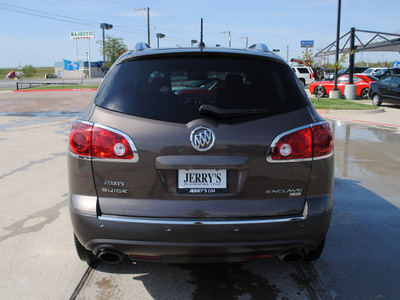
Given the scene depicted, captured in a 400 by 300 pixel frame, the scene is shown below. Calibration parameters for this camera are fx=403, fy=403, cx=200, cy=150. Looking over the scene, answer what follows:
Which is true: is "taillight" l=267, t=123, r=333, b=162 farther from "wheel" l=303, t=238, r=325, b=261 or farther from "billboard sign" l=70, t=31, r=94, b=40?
"billboard sign" l=70, t=31, r=94, b=40

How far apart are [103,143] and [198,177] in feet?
2.25

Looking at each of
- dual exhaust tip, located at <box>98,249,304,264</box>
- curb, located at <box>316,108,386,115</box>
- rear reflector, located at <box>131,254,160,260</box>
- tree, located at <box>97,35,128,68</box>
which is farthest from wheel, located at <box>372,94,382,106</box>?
tree, located at <box>97,35,128,68</box>

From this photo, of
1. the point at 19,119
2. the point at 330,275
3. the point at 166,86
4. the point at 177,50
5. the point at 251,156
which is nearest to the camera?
the point at 251,156

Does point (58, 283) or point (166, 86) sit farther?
point (58, 283)

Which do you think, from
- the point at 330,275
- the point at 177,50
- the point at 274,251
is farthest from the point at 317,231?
the point at 177,50

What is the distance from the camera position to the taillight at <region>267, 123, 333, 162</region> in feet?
8.94

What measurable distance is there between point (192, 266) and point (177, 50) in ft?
6.17

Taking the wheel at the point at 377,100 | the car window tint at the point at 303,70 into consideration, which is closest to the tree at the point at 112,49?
the car window tint at the point at 303,70

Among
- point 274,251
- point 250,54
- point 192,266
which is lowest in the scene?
point 192,266

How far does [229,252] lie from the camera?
2.72 m

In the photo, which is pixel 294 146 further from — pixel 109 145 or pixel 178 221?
pixel 109 145

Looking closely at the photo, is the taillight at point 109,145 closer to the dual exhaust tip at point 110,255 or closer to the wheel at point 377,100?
the dual exhaust tip at point 110,255

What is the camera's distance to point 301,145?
2771 mm

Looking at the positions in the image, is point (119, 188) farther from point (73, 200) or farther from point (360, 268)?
point (360, 268)
